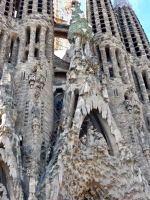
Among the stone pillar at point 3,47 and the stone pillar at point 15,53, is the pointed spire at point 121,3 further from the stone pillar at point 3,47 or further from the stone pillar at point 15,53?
the stone pillar at point 3,47

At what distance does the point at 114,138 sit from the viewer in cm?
1329

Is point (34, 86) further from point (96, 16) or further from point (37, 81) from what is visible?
point (96, 16)

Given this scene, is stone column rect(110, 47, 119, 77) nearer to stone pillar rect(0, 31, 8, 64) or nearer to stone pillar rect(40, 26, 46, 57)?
stone pillar rect(40, 26, 46, 57)

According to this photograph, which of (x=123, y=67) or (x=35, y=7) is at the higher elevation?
(x=35, y=7)

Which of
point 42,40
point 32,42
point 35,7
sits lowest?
point 32,42

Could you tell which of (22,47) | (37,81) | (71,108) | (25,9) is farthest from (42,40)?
(71,108)

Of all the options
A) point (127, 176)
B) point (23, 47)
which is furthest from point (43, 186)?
point (23, 47)

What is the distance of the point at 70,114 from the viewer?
1343cm

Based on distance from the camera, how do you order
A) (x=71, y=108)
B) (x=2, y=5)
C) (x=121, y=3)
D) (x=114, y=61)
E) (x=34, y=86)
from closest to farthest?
1. (x=71, y=108)
2. (x=34, y=86)
3. (x=114, y=61)
4. (x=2, y=5)
5. (x=121, y=3)

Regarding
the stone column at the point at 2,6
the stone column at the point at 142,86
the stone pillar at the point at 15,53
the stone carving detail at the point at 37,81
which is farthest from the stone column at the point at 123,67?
the stone column at the point at 2,6

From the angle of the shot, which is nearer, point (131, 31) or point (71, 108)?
point (71, 108)

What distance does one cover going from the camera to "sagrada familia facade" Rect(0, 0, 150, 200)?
1112cm

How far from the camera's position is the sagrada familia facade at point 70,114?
1112 cm

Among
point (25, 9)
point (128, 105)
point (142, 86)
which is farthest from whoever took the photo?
point (25, 9)
